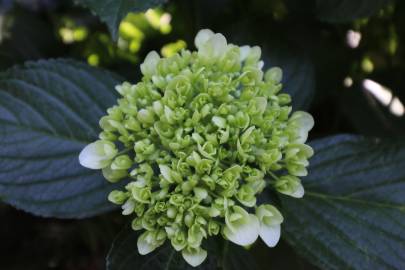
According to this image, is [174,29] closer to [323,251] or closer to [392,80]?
[392,80]

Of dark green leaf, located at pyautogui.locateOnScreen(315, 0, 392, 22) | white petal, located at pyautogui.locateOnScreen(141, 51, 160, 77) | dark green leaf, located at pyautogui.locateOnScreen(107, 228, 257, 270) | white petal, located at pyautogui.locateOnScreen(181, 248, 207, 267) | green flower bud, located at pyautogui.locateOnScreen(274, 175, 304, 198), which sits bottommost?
dark green leaf, located at pyautogui.locateOnScreen(107, 228, 257, 270)

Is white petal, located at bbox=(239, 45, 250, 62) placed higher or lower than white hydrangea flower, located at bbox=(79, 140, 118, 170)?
higher

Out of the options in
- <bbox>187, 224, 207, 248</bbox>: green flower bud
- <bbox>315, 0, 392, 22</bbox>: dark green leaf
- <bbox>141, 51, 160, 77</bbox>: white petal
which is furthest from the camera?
<bbox>315, 0, 392, 22</bbox>: dark green leaf

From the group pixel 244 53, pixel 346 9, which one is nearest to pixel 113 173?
pixel 244 53

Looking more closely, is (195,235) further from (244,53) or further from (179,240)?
(244,53)

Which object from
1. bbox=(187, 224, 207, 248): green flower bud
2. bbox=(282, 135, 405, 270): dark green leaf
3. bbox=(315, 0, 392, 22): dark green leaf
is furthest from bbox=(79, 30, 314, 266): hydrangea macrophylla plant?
bbox=(315, 0, 392, 22): dark green leaf

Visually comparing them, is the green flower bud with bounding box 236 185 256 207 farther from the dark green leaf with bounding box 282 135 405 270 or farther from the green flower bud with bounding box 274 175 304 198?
the dark green leaf with bounding box 282 135 405 270

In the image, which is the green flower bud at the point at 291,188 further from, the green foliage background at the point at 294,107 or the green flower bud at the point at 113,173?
the green flower bud at the point at 113,173
